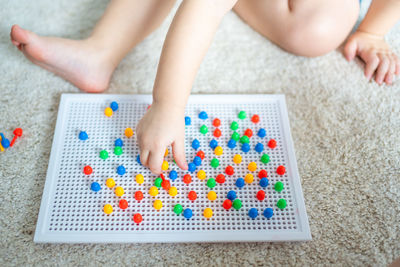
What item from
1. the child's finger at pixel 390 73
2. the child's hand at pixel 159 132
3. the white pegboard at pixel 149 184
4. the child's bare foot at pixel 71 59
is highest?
the child's finger at pixel 390 73

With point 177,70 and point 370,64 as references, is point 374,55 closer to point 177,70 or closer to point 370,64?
point 370,64

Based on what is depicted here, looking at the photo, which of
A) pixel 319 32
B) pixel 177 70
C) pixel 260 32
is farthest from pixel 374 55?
pixel 177 70

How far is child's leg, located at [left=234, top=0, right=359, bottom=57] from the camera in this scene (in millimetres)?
936

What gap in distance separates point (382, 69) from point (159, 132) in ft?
2.28

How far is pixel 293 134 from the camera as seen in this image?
885 mm

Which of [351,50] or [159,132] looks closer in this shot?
[159,132]

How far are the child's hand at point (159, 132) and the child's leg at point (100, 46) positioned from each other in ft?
0.99

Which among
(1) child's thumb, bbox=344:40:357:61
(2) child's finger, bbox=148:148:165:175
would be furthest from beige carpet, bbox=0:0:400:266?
(2) child's finger, bbox=148:148:165:175

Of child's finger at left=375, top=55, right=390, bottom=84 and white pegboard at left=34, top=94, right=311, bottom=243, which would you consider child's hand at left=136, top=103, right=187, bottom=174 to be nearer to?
white pegboard at left=34, top=94, right=311, bottom=243

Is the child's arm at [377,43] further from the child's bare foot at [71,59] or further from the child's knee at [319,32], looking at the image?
the child's bare foot at [71,59]

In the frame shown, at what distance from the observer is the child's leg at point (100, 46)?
87cm

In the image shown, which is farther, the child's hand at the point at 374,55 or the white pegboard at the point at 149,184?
the child's hand at the point at 374,55

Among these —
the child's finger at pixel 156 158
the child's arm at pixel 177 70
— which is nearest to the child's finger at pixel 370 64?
the child's arm at pixel 177 70

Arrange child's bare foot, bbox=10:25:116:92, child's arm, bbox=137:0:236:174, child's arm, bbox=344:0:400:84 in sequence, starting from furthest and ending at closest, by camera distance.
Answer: child's arm, bbox=344:0:400:84 < child's bare foot, bbox=10:25:116:92 < child's arm, bbox=137:0:236:174
